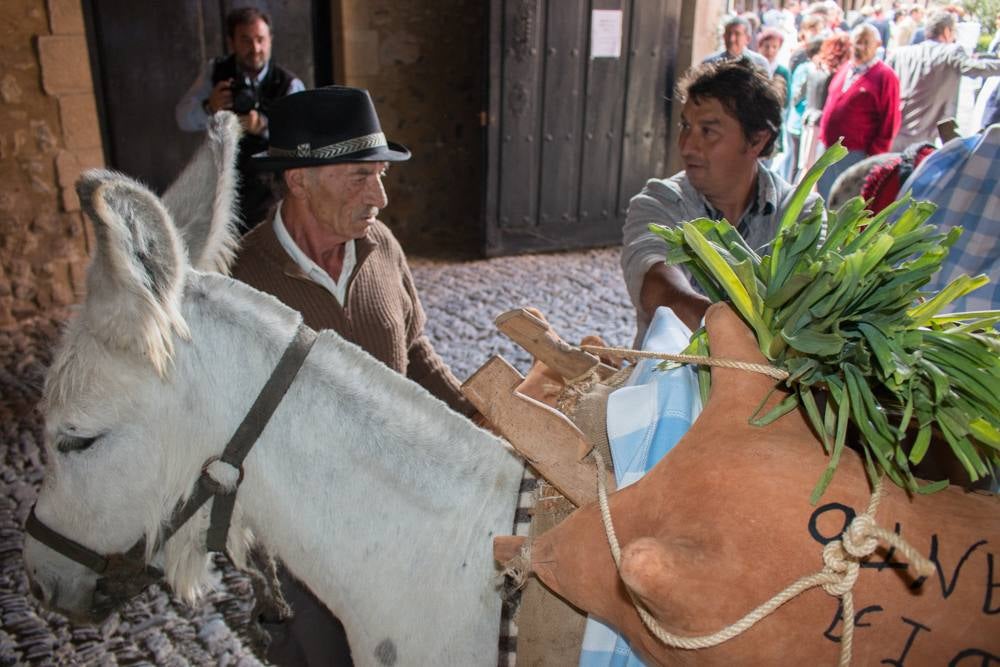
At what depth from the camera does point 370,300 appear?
2449 mm

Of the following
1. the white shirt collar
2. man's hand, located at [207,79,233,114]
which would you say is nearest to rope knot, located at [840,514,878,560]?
the white shirt collar

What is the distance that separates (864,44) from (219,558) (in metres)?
7.48

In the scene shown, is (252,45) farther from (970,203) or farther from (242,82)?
Answer: (970,203)

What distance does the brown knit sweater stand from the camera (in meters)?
2.29

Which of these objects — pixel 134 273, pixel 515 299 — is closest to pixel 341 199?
pixel 134 273

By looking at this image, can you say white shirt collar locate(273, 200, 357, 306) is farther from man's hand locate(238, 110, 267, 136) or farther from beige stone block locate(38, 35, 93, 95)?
beige stone block locate(38, 35, 93, 95)

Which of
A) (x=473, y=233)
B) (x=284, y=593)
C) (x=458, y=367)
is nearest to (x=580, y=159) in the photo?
(x=473, y=233)

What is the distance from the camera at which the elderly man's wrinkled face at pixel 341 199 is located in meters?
2.45

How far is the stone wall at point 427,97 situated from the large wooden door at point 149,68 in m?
1.08

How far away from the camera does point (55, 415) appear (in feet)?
4.72

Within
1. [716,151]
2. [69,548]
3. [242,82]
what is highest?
[242,82]

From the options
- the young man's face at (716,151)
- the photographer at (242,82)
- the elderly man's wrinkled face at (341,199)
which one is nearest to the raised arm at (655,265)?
the young man's face at (716,151)

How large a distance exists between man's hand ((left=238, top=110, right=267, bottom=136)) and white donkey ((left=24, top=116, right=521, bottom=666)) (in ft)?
12.6

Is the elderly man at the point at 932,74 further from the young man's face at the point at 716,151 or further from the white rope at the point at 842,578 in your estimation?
the white rope at the point at 842,578
